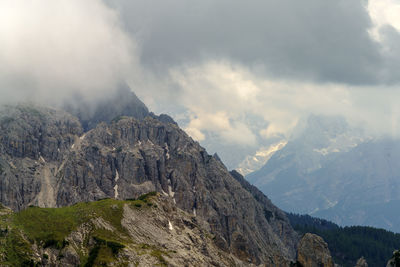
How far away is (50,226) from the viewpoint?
604ft

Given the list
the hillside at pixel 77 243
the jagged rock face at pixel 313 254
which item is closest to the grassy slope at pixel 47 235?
the hillside at pixel 77 243

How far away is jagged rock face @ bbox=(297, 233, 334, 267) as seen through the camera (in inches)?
7470

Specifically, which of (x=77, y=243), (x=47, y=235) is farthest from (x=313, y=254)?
(x=47, y=235)

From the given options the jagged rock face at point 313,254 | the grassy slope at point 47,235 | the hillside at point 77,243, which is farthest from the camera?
the jagged rock face at point 313,254

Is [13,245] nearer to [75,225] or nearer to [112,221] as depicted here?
[75,225]

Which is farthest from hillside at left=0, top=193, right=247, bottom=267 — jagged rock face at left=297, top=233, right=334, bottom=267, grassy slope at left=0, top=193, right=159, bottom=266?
jagged rock face at left=297, top=233, right=334, bottom=267

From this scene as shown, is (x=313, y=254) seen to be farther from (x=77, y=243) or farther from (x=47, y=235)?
(x=47, y=235)

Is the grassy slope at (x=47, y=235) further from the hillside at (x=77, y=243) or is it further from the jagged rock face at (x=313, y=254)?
the jagged rock face at (x=313, y=254)

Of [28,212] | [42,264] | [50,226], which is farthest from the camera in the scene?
[28,212]

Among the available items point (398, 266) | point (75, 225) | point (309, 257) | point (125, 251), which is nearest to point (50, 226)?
point (75, 225)

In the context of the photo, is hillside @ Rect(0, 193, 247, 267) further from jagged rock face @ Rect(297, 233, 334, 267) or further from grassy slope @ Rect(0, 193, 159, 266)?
jagged rock face @ Rect(297, 233, 334, 267)

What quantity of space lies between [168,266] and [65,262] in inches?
1434

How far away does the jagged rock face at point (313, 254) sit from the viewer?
189750 millimetres

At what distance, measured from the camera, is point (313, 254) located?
627 feet
